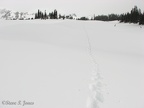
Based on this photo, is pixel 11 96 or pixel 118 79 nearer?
pixel 11 96

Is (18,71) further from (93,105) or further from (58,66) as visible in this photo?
(93,105)

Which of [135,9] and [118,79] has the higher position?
[135,9]

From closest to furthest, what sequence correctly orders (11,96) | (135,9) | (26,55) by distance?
(11,96) → (26,55) → (135,9)

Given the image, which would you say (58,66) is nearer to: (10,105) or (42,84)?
(42,84)

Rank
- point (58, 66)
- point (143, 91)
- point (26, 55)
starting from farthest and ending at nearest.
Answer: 1. point (26, 55)
2. point (58, 66)
3. point (143, 91)

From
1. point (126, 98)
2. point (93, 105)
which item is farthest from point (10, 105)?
point (126, 98)

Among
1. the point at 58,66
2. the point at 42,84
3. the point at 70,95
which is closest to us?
the point at 70,95

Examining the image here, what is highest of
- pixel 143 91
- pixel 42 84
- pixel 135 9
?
pixel 135 9

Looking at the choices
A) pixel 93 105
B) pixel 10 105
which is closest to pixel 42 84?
pixel 10 105

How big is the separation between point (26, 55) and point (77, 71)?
12.8 feet

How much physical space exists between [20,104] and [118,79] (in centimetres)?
554

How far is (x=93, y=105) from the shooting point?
649 cm

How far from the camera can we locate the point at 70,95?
7.20m

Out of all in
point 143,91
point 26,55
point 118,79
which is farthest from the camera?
point 26,55
